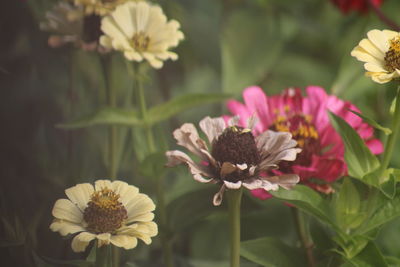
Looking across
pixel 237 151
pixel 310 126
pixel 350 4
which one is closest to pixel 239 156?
pixel 237 151

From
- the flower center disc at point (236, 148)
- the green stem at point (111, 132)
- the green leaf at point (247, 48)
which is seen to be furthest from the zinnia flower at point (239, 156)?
the green leaf at point (247, 48)

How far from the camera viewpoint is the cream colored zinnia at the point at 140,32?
39 centimetres

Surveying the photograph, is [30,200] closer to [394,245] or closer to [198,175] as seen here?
[198,175]

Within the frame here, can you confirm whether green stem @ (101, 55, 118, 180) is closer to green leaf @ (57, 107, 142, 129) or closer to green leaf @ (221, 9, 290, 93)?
green leaf @ (57, 107, 142, 129)

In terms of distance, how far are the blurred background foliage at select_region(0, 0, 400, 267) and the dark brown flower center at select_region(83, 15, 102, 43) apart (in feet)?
0.07

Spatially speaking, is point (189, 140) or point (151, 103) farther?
point (151, 103)

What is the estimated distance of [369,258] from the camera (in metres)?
0.35

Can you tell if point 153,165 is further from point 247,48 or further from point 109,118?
point 247,48

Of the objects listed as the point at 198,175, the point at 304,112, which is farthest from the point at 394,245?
the point at 198,175

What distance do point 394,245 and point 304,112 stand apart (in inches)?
5.6

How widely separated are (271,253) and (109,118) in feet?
0.42

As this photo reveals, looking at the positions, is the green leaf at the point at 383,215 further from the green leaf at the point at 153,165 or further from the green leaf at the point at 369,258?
the green leaf at the point at 153,165

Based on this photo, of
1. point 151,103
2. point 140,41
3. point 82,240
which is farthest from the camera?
point 151,103

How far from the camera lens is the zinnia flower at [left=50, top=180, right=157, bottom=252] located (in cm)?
30
